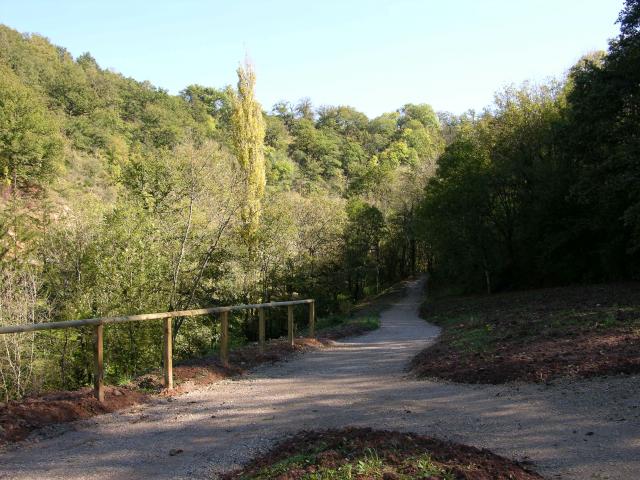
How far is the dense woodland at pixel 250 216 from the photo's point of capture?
13305mm

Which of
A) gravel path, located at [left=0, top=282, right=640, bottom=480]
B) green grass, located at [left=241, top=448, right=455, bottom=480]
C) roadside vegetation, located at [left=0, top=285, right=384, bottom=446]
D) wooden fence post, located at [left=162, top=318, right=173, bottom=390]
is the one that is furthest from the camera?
wooden fence post, located at [left=162, top=318, right=173, bottom=390]

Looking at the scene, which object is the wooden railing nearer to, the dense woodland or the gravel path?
the gravel path

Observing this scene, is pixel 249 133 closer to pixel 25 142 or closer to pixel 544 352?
pixel 544 352

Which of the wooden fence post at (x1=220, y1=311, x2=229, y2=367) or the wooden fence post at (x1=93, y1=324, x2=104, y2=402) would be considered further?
the wooden fence post at (x1=220, y1=311, x2=229, y2=367)

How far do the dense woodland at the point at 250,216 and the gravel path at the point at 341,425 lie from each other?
693cm

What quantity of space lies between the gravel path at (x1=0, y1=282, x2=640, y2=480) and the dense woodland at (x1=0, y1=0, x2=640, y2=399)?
6929mm

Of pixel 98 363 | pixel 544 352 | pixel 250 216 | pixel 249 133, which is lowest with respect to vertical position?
pixel 544 352

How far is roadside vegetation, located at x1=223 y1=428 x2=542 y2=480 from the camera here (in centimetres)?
350

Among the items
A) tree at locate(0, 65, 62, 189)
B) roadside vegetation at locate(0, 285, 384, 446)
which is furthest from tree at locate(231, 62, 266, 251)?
tree at locate(0, 65, 62, 189)

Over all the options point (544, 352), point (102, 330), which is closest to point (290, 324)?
point (102, 330)

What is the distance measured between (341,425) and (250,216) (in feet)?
43.9

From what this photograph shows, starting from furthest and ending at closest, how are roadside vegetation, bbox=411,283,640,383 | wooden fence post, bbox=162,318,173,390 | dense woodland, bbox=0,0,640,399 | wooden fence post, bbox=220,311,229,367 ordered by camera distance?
dense woodland, bbox=0,0,640,399 → wooden fence post, bbox=220,311,229,367 → wooden fence post, bbox=162,318,173,390 → roadside vegetation, bbox=411,283,640,383

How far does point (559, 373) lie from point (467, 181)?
2421cm

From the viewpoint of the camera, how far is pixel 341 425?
5184mm
